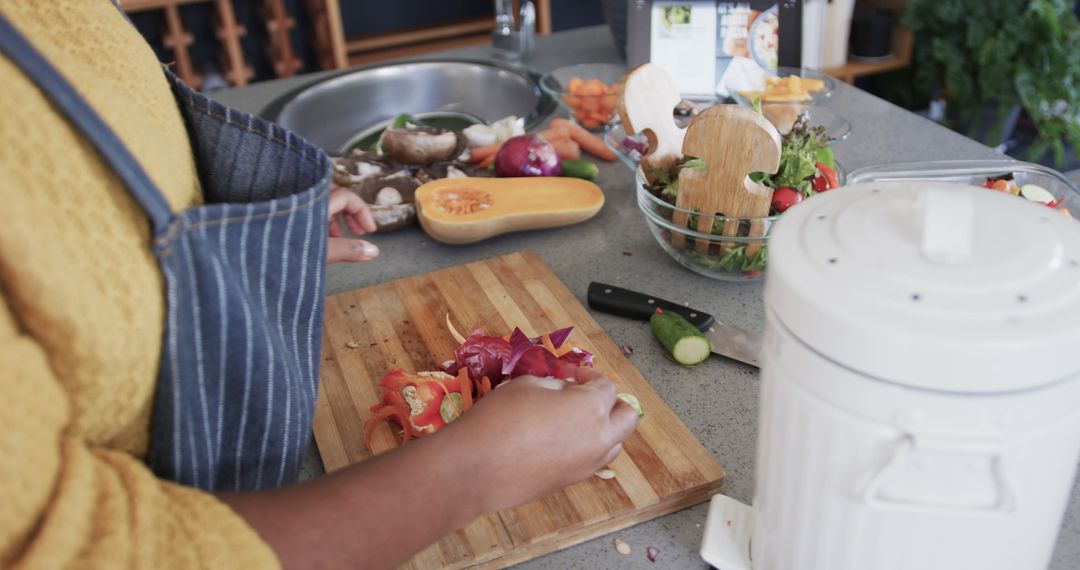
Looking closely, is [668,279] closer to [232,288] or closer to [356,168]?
[356,168]

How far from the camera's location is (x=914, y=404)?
481 mm

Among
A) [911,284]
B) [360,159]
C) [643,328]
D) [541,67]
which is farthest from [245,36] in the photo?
[911,284]

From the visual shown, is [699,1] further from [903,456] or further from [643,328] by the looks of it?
[903,456]

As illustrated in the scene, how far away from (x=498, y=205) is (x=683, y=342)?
40 centimetres

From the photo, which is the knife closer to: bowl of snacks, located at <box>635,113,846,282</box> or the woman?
bowl of snacks, located at <box>635,113,846,282</box>

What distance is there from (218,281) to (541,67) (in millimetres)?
1487

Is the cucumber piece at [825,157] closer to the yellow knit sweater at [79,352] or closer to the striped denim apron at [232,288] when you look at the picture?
the striped denim apron at [232,288]

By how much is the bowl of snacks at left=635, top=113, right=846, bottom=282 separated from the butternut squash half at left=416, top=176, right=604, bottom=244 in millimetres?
148

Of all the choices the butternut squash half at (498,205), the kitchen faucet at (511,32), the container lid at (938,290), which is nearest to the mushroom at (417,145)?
the butternut squash half at (498,205)

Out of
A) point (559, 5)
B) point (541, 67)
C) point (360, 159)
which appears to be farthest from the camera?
point (559, 5)

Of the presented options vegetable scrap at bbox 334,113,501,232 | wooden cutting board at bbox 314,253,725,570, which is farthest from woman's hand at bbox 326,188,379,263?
vegetable scrap at bbox 334,113,501,232

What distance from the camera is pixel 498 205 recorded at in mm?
1236

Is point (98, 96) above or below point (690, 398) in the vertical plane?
above

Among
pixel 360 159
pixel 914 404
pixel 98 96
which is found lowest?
pixel 360 159
